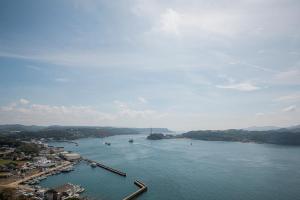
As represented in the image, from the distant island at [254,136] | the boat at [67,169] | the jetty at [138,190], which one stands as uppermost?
the distant island at [254,136]

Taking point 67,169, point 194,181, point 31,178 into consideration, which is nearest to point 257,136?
point 194,181

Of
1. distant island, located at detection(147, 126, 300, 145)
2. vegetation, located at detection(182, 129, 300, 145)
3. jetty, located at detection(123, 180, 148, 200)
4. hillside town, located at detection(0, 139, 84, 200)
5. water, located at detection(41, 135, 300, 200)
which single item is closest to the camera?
hillside town, located at detection(0, 139, 84, 200)

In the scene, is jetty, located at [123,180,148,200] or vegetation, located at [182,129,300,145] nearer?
jetty, located at [123,180,148,200]

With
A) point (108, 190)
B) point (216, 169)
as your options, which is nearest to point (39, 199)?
point (108, 190)

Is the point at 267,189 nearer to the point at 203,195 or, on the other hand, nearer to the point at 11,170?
the point at 203,195

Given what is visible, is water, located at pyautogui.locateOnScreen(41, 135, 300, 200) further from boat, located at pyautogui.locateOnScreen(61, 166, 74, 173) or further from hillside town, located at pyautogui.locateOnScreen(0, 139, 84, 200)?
hillside town, located at pyautogui.locateOnScreen(0, 139, 84, 200)

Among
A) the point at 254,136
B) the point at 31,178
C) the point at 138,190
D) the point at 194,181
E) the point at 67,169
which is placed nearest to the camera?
the point at 138,190

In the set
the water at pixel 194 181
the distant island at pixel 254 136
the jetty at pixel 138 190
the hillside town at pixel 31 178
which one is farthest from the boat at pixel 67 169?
the distant island at pixel 254 136

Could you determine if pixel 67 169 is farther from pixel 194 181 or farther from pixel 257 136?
pixel 257 136

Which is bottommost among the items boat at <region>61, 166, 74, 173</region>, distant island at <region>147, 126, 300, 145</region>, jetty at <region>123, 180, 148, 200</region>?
jetty at <region>123, 180, 148, 200</region>

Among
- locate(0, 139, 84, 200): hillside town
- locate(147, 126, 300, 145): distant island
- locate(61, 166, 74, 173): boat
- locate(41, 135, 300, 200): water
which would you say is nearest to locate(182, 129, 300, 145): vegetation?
locate(147, 126, 300, 145): distant island

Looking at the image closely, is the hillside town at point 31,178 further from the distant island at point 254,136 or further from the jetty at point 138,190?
the distant island at point 254,136
